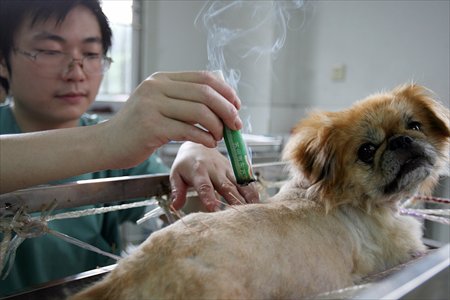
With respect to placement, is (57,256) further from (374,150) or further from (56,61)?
(374,150)

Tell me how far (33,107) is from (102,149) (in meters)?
0.55

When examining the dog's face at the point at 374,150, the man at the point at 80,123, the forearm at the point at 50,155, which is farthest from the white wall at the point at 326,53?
the forearm at the point at 50,155

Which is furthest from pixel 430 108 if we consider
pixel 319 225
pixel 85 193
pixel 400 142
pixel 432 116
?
pixel 85 193

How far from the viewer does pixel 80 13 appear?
35.8 inches

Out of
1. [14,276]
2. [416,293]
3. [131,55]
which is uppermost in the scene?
[131,55]

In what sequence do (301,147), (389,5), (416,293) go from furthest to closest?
(389,5) < (301,147) < (416,293)

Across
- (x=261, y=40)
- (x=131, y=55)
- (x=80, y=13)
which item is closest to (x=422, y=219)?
(x=261, y=40)

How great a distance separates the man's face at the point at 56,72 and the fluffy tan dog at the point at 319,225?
0.56 m

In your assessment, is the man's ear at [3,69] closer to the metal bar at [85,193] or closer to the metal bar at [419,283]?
the metal bar at [85,193]

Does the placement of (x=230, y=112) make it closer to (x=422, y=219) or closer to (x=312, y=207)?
(x=312, y=207)

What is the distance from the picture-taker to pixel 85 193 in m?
0.65

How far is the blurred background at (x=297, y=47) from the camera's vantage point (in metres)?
0.82

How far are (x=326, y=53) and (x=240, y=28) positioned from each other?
0.52 metres

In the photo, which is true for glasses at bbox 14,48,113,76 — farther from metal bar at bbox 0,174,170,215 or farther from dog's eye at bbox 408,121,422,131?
dog's eye at bbox 408,121,422,131
